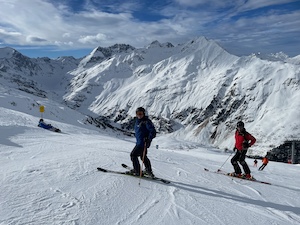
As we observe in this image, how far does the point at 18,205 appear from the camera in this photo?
6.60 metres

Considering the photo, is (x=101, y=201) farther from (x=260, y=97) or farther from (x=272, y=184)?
(x=260, y=97)

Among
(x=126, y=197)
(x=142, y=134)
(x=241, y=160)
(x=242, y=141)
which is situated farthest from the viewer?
(x=241, y=160)

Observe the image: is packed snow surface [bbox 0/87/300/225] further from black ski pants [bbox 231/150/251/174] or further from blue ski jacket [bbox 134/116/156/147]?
blue ski jacket [bbox 134/116/156/147]

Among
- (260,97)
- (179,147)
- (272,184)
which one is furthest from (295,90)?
(272,184)

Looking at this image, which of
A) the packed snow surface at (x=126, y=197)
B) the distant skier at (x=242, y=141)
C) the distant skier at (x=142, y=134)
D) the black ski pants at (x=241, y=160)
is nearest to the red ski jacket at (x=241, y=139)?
the distant skier at (x=242, y=141)

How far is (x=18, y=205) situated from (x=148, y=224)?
3.00 m

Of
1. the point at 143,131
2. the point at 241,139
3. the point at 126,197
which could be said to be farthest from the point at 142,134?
the point at 241,139

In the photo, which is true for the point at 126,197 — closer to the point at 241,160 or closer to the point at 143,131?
the point at 143,131

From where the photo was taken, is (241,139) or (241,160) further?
(241,160)

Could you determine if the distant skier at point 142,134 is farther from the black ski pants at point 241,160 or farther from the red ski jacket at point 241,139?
the black ski pants at point 241,160

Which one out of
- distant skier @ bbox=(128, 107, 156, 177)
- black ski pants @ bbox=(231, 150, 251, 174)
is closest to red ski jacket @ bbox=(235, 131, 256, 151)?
black ski pants @ bbox=(231, 150, 251, 174)

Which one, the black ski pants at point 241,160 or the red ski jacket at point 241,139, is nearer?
the red ski jacket at point 241,139

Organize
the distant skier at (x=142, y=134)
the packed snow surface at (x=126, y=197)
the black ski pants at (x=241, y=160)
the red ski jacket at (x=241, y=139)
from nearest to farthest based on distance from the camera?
the packed snow surface at (x=126, y=197), the distant skier at (x=142, y=134), the red ski jacket at (x=241, y=139), the black ski pants at (x=241, y=160)

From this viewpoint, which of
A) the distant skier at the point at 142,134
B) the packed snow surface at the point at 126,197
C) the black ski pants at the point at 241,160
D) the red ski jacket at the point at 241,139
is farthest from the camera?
the black ski pants at the point at 241,160
